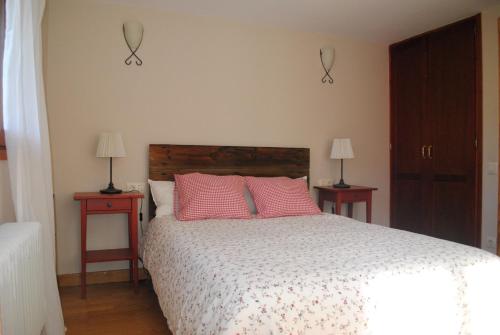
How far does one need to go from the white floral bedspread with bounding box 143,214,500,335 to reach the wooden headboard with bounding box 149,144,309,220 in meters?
1.20

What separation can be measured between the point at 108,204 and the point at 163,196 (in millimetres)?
422

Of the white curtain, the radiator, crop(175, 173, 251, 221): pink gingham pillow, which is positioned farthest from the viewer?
crop(175, 173, 251, 221): pink gingham pillow

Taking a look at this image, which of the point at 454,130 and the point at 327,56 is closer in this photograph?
the point at 454,130

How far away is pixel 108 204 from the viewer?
A: 9.22ft

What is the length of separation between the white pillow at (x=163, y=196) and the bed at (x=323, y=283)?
2.02 ft

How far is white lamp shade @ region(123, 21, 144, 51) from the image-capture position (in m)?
3.15

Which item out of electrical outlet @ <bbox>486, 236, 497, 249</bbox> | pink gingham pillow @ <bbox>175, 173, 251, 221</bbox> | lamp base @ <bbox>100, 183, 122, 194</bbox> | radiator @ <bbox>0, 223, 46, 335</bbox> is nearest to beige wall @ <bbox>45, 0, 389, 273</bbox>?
lamp base @ <bbox>100, 183, 122, 194</bbox>

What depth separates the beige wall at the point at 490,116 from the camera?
10.7 ft

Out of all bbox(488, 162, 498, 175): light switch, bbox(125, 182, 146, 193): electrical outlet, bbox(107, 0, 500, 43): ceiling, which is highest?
bbox(107, 0, 500, 43): ceiling

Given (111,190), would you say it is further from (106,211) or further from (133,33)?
(133,33)

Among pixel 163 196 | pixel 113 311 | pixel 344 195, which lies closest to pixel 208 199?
pixel 163 196

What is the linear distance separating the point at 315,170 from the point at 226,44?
59.6 inches

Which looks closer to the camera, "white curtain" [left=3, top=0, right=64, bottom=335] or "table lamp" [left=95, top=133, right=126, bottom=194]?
"white curtain" [left=3, top=0, right=64, bottom=335]

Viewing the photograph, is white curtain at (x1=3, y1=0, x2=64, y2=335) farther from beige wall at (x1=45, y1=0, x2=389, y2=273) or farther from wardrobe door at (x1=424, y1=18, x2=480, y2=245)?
wardrobe door at (x1=424, y1=18, x2=480, y2=245)
